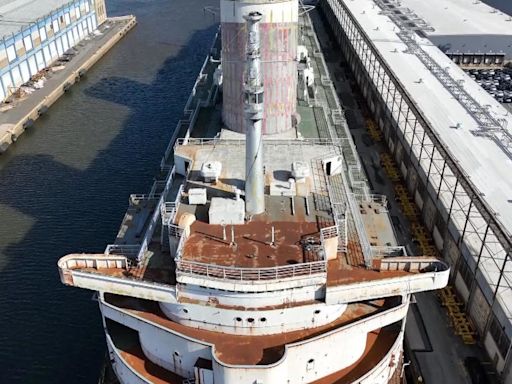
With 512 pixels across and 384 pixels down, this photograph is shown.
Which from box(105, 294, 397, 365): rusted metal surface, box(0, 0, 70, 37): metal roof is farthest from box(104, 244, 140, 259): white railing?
box(0, 0, 70, 37): metal roof

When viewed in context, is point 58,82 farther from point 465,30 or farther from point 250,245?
point 465,30

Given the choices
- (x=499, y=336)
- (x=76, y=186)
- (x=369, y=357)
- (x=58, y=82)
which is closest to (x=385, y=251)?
(x=369, y=357)

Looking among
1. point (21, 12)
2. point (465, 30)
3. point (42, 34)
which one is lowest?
point (465, 30)

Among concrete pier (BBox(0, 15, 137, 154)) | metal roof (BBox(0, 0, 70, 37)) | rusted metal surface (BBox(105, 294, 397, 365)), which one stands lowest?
concrete pier (BBox(0, 15, 137, 154))

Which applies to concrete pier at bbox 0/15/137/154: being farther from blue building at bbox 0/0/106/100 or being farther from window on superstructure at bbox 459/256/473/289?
window on superstructure at bbox 459/256/473/289

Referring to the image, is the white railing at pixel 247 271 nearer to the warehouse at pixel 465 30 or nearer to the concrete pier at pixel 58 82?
the concrete pier at pixel 58 82

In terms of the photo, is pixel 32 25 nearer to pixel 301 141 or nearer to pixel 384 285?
pixel 301 141

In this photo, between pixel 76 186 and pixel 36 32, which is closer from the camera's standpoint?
pixel 76 186
